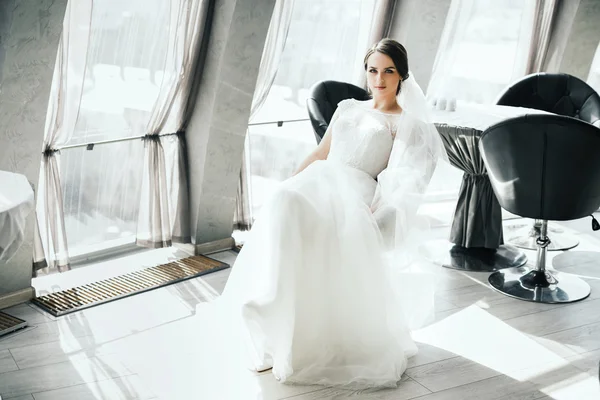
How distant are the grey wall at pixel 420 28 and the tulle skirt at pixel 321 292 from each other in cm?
223

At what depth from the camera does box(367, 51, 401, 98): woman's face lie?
366cm

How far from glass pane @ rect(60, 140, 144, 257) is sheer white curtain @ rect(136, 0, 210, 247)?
88 millimetres

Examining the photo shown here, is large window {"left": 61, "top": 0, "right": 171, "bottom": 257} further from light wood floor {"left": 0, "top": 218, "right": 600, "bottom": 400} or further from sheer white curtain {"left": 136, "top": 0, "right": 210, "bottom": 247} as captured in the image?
light wood floor {"left": 0, "top": 218, "right": 600, "bottom": 400}

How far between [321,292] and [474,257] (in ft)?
5.94

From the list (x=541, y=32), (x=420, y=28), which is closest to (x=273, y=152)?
(x=420, y=28)

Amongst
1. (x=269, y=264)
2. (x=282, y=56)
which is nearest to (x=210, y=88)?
(x=282, y=56)

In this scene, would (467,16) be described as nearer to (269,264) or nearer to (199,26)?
(199,26)

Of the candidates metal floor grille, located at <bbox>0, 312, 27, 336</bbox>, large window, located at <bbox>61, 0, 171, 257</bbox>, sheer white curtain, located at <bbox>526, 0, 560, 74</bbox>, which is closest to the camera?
metal floor grille, located at <bbox>0, 312, 27, 336</bbox>

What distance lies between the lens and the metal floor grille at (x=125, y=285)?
396 cm

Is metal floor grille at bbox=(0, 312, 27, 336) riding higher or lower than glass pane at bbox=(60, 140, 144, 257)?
lower

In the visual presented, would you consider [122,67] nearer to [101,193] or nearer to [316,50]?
[101,193]

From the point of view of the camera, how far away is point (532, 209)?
12.9ft

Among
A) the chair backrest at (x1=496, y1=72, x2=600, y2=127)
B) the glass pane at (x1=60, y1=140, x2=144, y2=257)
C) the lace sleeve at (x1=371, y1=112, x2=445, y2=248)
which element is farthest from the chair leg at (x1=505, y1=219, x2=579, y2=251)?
the glass pane at (x1=60, y1=140, x2=144, y2=257)

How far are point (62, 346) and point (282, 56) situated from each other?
248cm
